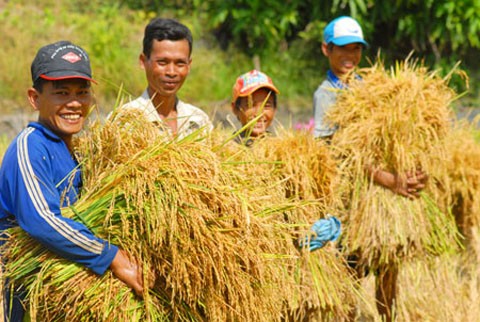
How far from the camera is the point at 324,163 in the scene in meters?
3.41

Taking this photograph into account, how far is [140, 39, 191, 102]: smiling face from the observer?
3209 millimetres

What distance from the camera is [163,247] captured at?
7.68ft

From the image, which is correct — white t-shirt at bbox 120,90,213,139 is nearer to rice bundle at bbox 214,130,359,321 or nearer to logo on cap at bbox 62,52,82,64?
rice bundle at bbox 214,130,359,321

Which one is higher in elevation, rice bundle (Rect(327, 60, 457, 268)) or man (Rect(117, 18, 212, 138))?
man (Rect(117, 18, 212, 138))

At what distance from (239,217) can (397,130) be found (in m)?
1.50

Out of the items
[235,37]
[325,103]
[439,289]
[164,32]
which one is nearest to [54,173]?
[164,32]

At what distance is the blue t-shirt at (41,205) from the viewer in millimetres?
2297

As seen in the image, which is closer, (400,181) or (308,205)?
(308,205)

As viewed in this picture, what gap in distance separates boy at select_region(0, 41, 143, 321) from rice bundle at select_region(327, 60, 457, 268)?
4.84ft

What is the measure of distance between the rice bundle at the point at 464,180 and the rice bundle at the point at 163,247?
6.78ft

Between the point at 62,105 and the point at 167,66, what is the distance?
0.79 meters

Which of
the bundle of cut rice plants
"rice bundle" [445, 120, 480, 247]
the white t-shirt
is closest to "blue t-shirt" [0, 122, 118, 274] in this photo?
the white t-shirt

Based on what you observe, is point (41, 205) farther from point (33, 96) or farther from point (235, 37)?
point (235, 37)

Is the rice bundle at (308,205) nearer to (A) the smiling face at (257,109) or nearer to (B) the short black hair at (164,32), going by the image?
(A) the smiling face at (257,109)
